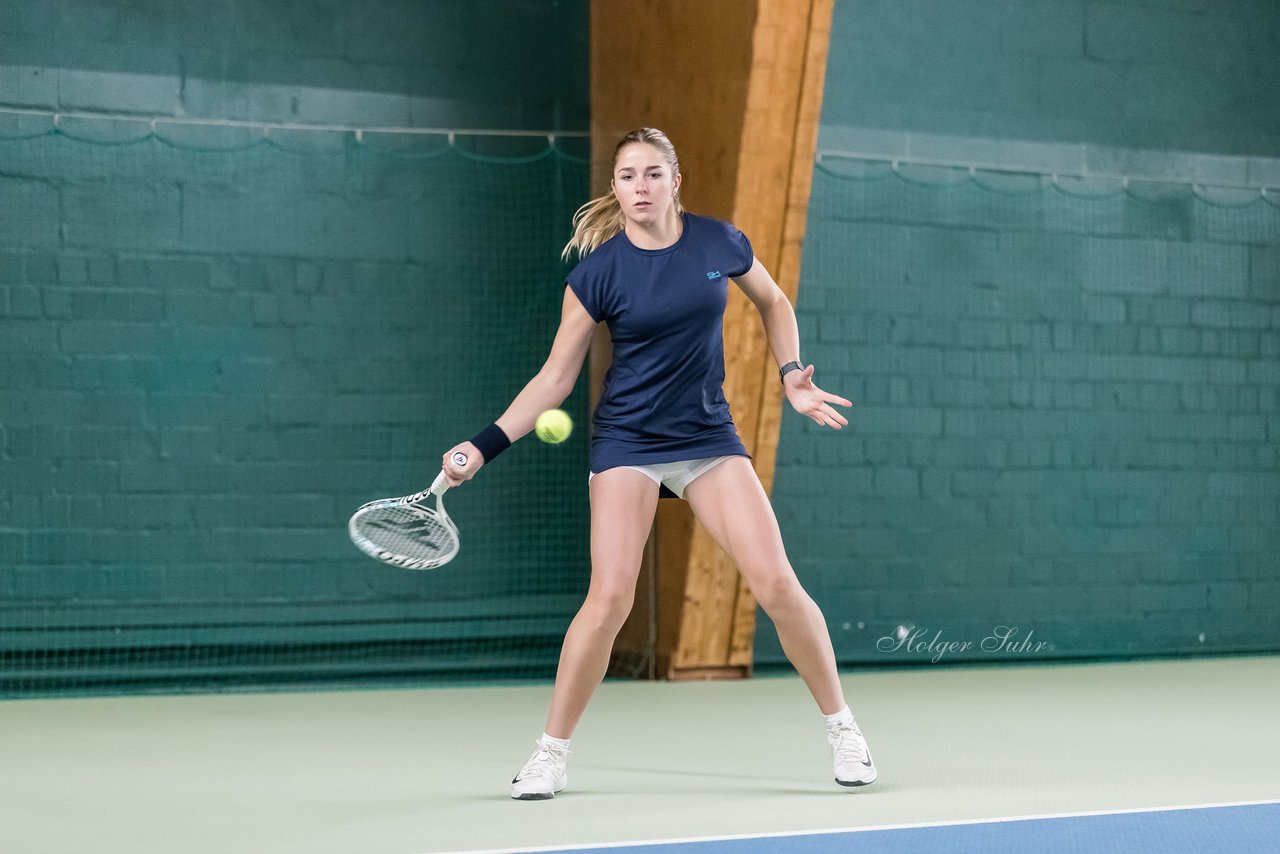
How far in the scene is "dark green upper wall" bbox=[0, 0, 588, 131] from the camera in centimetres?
701

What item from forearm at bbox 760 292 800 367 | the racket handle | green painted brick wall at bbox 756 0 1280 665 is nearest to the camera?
the racket handle

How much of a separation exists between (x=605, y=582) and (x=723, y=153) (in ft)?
9.90

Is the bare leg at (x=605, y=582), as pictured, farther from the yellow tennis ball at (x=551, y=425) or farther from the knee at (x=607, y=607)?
the yellow tennis ball at (x=551, y=425)

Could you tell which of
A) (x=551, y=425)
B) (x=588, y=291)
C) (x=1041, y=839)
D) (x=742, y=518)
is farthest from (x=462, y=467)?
(x=1041, y=839)

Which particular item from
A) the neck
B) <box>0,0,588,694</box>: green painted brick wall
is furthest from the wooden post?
the neck

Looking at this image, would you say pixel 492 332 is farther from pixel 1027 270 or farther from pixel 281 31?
pixel 1027 270

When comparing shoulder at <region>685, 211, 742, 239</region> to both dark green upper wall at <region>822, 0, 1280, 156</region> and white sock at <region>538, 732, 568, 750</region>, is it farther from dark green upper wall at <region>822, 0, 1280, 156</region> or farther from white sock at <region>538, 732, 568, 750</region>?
dark green upper wall at <region>822, 0, 1280, 156</region>

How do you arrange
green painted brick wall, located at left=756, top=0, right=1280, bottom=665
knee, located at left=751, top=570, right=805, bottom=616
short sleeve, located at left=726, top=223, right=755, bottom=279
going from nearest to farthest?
knee, located at left=751, top=570, right=805, bottom=616 < short sleeve, located at left=726, top=223, right=755, bottom=279 < green painted brick wall, located at left=756, top=0, right=1280, bottom=665

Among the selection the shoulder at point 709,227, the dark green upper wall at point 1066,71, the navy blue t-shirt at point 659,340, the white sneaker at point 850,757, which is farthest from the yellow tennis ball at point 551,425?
the dark green upper wall at point 1066,71

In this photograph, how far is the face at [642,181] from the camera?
4.05m

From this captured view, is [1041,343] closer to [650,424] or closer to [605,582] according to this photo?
[650,424]

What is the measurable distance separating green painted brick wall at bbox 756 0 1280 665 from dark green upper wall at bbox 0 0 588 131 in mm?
1409

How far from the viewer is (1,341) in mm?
6852

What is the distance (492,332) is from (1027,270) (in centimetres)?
276
